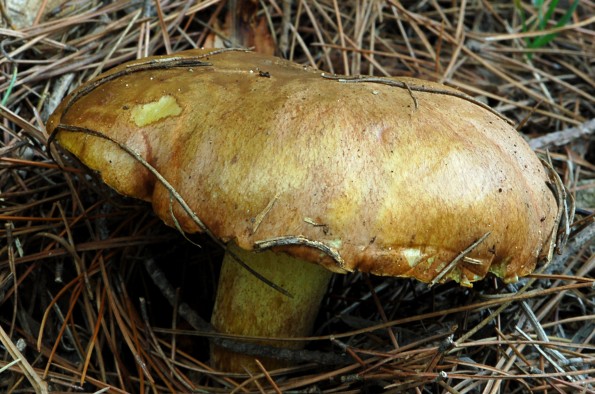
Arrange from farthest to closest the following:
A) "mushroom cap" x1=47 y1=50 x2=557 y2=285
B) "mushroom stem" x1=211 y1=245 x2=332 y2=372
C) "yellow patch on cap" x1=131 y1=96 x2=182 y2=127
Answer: "mushroom stem" x1=211 y1=245 x2=332 y2=372, "yellow patch on cap" x1=131 y1=96 x2=182 y2=127, "mushroom cap" x1=47 y1=50 x2=557 y2=285

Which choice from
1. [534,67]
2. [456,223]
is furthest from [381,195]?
[534,67]

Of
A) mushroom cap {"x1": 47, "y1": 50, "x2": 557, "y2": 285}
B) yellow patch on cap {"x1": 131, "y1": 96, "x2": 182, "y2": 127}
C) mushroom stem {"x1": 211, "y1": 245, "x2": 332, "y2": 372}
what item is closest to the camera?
mushroom cap {"x1": 47, "y1": 50, "x2": 557, "y2": 285}

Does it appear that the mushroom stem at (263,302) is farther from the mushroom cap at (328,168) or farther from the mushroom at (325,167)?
the mushroom cap at (328,168)

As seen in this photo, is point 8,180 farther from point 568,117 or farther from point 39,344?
point 568,117

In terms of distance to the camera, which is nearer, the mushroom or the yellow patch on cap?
the mushroom

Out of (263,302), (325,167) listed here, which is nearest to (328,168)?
(325,167)

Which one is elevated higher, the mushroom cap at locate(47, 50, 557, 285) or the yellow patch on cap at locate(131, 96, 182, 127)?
the yellow patch on cap at locate(131, 96, 182, 127)

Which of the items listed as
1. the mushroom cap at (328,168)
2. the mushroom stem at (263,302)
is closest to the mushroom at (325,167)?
the mushroom cap at (328,168)

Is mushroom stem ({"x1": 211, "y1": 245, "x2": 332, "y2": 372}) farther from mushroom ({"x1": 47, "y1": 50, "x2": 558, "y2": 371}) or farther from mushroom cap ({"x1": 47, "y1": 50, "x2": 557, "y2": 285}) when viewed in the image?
mushroom cap ({"x1": 47, "y1": 50, "x2": 557, "y2": 285})

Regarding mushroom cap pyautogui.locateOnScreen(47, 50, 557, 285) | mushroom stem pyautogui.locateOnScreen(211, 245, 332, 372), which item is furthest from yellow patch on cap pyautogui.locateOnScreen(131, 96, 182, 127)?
mushroom stem pyautogui.locateOnScreen(211, 245, 332, 372)
